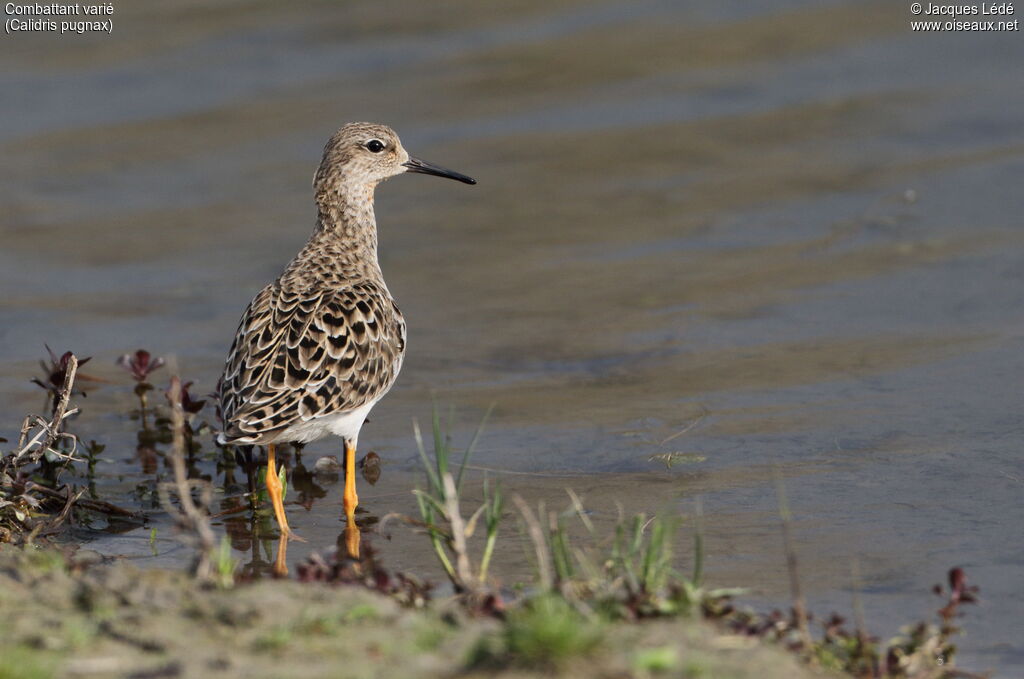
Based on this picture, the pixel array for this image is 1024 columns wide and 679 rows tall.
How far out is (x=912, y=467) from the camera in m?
7.88

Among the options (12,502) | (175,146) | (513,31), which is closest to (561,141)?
(513,31)

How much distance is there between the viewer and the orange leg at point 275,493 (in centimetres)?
708

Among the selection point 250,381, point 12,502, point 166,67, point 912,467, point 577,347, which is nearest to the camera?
point 12,502

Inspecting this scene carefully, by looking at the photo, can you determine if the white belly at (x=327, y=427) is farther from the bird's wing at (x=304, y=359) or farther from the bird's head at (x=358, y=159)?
the bird's head at (x=358, y=159)

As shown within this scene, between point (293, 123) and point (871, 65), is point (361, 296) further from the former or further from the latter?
point (871, 65)

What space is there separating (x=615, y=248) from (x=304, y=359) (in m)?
5.44

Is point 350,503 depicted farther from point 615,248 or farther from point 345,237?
point 615,248

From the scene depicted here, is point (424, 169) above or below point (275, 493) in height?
above

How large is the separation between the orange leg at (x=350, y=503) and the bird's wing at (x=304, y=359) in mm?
284

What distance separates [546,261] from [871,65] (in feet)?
17.3

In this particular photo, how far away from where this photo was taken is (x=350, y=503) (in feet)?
24.5

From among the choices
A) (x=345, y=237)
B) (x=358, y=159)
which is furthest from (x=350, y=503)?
(x=358, y=159)

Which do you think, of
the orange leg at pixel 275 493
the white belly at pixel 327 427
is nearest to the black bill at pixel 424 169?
the white belly at pixel 327 427

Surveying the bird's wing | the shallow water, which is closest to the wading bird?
the bird's wing
